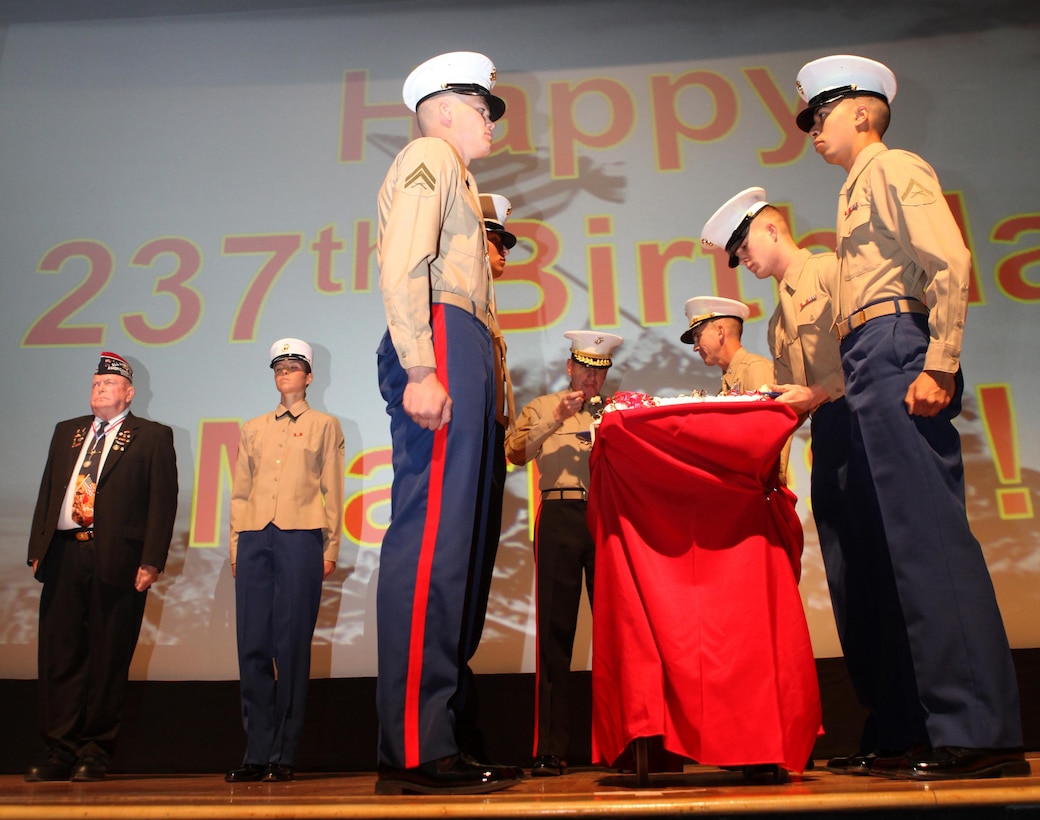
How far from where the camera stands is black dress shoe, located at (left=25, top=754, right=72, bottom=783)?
302 centimetres

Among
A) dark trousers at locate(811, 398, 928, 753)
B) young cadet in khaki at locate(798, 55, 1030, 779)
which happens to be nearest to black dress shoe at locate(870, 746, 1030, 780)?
young cadet in khaki at locate(798, 55, 1030, 779)

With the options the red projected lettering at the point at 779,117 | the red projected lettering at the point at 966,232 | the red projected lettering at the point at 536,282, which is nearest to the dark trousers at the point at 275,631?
the red projected lettering at the point at 536,282

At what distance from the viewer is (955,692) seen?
181 cm

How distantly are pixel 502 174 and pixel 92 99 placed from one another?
226 centimetres

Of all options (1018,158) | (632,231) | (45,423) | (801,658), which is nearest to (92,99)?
(45,423)

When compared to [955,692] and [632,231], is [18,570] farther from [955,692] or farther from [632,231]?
[955,692]

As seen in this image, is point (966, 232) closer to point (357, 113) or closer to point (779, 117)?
point (779, 117)

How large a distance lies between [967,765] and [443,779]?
3.60 feet

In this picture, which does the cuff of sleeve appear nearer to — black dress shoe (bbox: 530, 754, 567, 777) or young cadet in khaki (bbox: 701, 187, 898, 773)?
young cadet in khaki (bbox: 701, 187, 898, 773)

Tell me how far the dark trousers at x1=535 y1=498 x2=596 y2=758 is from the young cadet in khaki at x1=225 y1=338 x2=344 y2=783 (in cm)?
93

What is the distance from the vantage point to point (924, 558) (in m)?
1.92

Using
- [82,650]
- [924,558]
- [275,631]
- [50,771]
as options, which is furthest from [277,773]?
[924,558]

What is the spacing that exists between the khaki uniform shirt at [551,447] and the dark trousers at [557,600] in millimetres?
100

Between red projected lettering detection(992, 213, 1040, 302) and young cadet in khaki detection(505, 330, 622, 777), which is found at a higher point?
red projected lettering detection(992, 213, 1040, 302)
